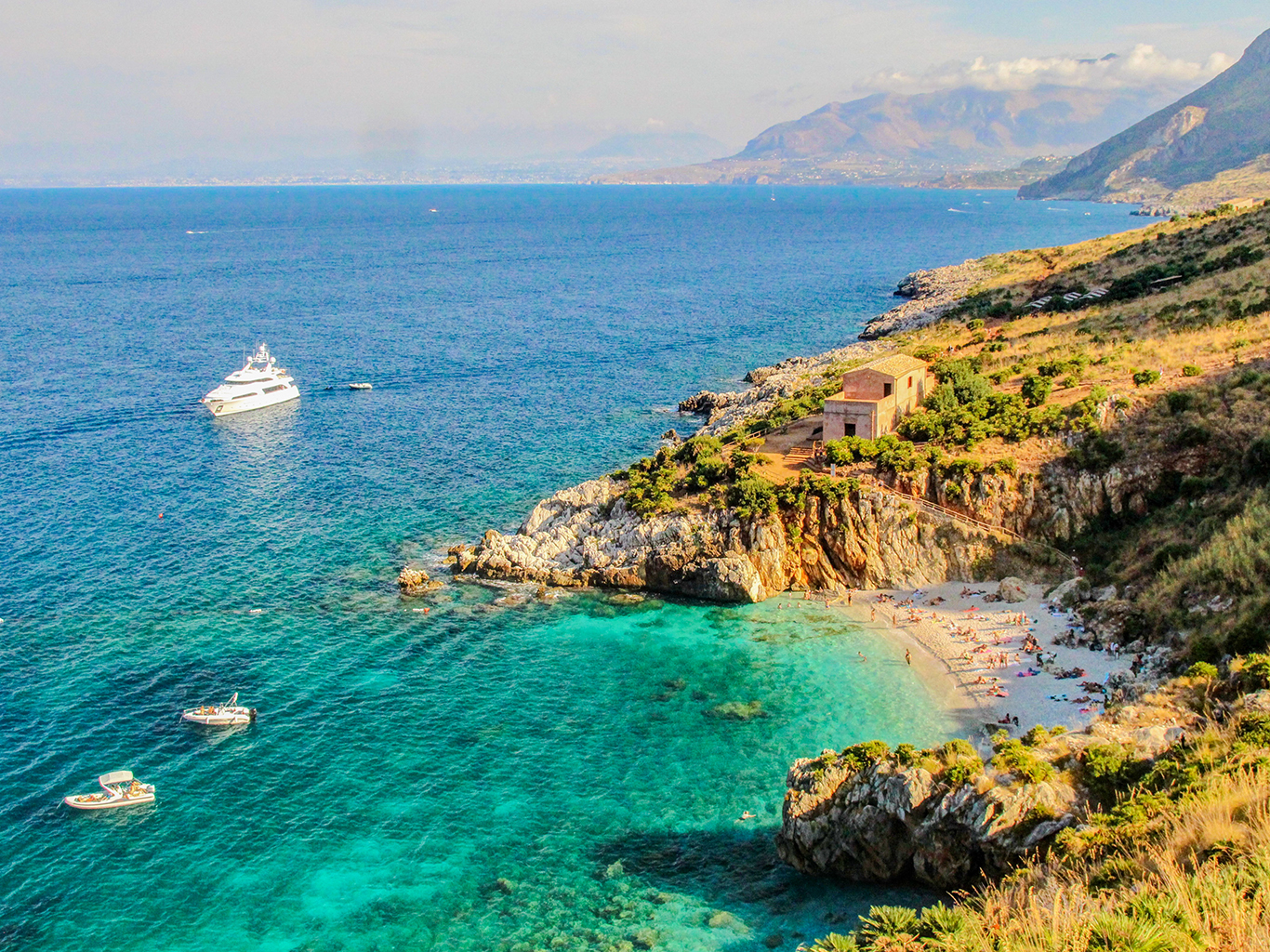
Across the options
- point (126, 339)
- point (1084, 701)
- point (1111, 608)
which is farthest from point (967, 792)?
point (126, 339)

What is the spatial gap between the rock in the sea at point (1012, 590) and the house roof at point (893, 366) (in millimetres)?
16939

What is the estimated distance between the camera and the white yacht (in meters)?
95.0

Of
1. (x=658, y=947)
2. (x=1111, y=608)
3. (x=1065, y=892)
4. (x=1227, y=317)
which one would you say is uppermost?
(x=1227, y=317)

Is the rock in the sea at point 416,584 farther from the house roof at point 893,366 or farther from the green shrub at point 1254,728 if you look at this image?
the green shrub at point 1254,728

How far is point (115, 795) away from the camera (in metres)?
37.7

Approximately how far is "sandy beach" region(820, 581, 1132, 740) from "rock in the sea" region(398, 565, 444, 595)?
903 inches

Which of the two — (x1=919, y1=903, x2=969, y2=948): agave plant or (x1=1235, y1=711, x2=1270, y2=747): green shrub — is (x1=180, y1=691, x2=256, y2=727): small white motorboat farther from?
(x1=1235, y1=711, x2=1270, y2=747): green shrub

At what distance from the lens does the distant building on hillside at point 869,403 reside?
6166 centimetres

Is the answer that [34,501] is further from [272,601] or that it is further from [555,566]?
[555,566]

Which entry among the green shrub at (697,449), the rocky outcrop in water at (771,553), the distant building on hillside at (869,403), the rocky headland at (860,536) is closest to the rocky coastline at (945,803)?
the rocky outcrop in water at (771,553)

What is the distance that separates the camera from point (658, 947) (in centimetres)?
3097

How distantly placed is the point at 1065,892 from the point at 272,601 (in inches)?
1800

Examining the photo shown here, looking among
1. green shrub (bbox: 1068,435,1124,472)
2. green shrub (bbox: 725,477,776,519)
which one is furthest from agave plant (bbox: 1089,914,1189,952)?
green shrub (bbox: 1068,435,1124,472)

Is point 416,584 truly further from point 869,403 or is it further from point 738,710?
point 869,403
